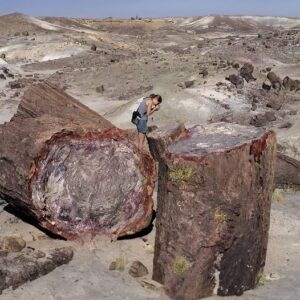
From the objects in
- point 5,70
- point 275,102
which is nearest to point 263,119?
point 275,102

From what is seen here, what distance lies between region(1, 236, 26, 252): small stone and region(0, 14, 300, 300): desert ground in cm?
29

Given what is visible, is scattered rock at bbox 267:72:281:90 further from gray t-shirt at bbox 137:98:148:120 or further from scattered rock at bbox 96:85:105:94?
gray t-shirt at bbox 137:98:148:120

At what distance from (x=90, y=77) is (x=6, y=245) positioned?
923 inches

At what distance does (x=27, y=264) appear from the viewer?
267 inches

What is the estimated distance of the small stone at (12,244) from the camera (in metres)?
7.31

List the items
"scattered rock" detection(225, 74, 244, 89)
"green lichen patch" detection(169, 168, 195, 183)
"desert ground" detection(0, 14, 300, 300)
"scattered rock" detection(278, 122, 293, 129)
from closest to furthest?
"green lichen patch" detection(169, 168, 195, 183) → "desert ground" detection(0, 14, 300, 300) → "scattered rock" detection(278, 122, 293, 129) → "scattered rock" detection(225, 74, 244, 89)

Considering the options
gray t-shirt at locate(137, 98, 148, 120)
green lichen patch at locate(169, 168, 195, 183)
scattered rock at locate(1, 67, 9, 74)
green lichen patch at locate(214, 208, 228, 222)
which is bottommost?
scattered rock at locate(1, 67, 9, 74)

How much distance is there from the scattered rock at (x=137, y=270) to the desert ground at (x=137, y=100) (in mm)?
72

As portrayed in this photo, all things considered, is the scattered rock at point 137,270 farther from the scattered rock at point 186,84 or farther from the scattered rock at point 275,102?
the scattered rock at point 186,84

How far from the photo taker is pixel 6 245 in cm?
734

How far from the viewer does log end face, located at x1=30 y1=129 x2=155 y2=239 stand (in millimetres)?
7692

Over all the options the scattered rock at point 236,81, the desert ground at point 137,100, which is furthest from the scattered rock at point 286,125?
the scattered rock at point 236,81

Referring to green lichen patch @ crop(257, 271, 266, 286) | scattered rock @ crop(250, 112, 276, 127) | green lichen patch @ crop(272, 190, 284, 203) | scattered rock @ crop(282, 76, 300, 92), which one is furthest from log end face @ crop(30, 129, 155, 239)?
scattered rock @ crop(282, 76, 300, 92)

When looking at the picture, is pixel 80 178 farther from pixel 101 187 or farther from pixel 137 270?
pixel 137 270
